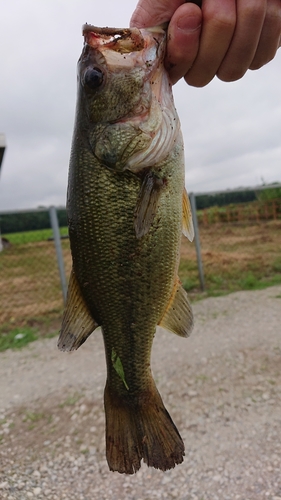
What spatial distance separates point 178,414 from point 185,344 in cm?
161

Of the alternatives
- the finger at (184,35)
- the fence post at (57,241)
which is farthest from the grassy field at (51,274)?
the finger at (184,35)

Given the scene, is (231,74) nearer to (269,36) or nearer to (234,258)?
(269,36)

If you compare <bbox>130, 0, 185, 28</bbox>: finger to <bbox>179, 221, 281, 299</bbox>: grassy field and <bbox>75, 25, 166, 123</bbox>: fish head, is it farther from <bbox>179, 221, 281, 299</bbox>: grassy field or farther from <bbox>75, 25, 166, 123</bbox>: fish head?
<bbox>179, 221, 281, 299</bbox>: grassy field

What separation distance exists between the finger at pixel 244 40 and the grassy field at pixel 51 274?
5.34 m

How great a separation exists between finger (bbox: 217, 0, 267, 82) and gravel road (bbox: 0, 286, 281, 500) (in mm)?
2799

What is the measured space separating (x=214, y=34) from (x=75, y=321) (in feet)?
4.41

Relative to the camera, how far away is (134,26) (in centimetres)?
183

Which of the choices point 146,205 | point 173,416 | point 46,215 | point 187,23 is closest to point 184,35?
point 187,23

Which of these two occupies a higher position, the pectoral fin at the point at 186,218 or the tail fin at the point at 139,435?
the pectoral fin at the point at 186,218

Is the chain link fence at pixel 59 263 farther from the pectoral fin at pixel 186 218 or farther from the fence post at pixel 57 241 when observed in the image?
the pectoral fin at pixel 186 218

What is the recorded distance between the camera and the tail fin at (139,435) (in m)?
1.75

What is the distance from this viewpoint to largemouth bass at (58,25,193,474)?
174 cm

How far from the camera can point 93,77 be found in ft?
5.86

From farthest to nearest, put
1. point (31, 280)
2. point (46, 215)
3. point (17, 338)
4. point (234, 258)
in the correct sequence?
point (234, 258), point (31, 280), point (46, 215), point (17, 338)
